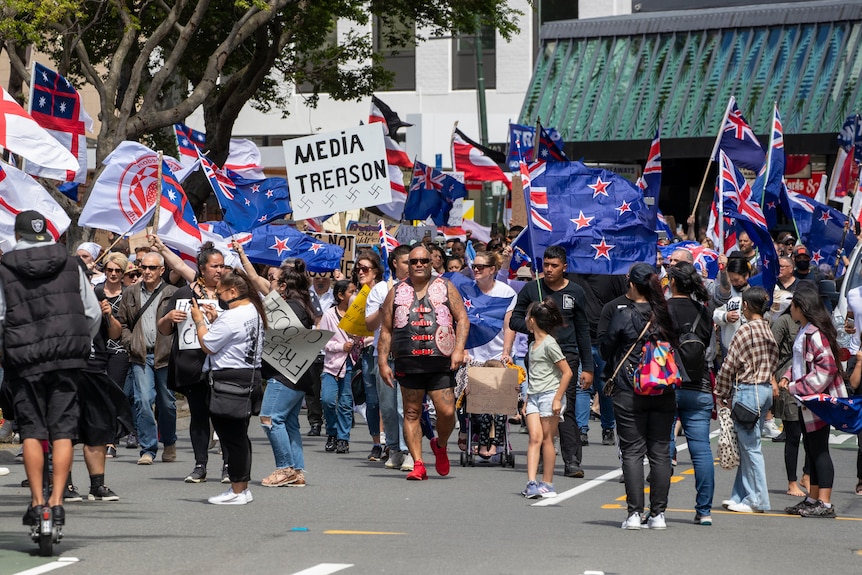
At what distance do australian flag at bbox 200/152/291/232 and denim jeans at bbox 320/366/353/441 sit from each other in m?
3.45

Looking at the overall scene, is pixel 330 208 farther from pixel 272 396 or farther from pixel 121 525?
pixel 121 525

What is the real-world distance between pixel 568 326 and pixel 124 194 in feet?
15.1

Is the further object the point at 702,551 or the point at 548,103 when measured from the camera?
the point at 548,103

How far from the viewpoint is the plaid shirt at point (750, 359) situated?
34.9 feet

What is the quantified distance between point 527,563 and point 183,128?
15.7 metres

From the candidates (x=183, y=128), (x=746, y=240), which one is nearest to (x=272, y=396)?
(x=746, y=240)

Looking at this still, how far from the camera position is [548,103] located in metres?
35.9

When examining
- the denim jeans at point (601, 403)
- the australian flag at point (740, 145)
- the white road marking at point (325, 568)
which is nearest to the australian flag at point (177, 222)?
the denim jeans at point (601, 403)

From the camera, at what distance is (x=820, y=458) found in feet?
34.5

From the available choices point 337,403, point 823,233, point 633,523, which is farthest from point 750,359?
point 823,233

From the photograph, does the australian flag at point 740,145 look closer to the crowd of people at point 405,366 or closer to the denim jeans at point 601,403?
the crowd of people at point 405,366

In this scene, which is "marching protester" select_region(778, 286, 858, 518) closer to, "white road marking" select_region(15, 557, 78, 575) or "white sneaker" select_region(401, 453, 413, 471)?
"white sneaker" select_region(401, 453, 413, 471)

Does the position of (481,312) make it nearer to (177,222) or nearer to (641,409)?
(177,222)

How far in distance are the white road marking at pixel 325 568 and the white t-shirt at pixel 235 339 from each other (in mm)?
2667
